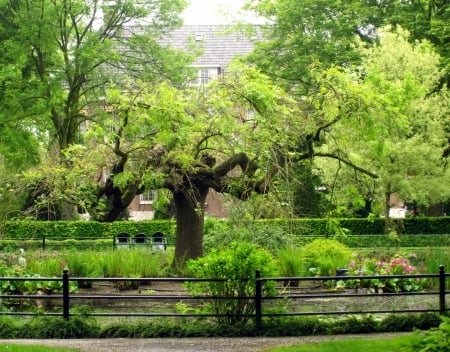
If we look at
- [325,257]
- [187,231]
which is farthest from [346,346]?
[187,231]

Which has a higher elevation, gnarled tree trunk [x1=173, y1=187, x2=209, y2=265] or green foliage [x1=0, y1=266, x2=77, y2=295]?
gnarled tree trunk [x1=173, y1=187, x2=209, y2=265]

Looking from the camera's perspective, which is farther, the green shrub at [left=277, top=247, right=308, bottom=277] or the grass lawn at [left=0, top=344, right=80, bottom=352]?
the green shrub at [left=277, top=247, right=308, bottom=277]

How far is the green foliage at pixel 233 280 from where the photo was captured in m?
12.1

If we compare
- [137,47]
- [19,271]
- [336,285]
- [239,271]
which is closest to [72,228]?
[137,47]

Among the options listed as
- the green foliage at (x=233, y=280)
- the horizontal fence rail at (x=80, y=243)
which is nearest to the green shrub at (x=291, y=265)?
the green foliage at (x=233, y=280)

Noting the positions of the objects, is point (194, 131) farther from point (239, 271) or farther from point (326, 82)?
point (239, 271)

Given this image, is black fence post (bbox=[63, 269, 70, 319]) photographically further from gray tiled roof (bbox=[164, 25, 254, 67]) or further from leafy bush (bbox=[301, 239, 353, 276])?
gray tiled roof (bbox=[164, 25, 254, 67])

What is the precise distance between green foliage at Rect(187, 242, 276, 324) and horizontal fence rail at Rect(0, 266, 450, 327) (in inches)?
2.3

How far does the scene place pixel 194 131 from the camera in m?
16.5

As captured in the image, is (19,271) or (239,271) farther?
(19,271)

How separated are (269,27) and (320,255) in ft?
73.8

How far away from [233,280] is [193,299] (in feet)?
4.42

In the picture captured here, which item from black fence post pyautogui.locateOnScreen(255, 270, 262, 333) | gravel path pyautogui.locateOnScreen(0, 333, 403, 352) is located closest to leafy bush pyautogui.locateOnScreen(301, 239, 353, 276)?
gravel path pyautogui.locateOnScreen(0, 333, 403, 352)

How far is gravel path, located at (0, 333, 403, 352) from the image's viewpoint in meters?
10.9
